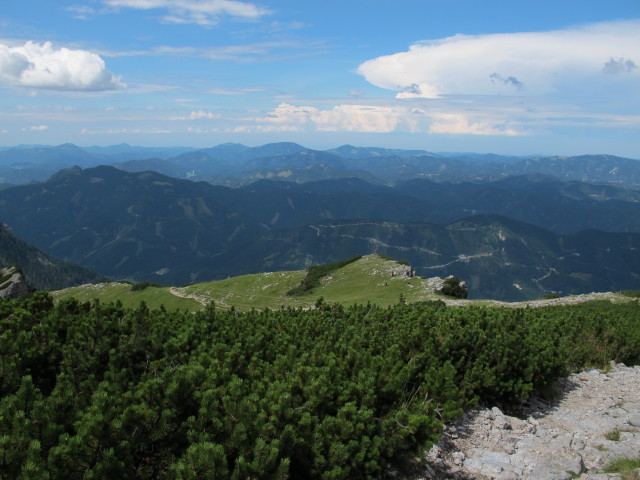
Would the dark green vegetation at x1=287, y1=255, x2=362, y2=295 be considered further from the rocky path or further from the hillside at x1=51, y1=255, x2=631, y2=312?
the rocky path

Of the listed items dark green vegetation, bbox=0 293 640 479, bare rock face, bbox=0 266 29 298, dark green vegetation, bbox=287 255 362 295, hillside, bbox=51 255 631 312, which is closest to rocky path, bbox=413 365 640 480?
dark green vegetation, bbox=0 293 640 479

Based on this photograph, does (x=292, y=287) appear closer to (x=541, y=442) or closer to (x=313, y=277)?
(x=313, y=277)


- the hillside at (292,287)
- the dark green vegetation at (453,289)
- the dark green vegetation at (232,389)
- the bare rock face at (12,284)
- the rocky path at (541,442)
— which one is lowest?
the bare rock face at (12,284)

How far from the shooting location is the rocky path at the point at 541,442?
9.16 metres

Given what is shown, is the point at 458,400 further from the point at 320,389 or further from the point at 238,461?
the point at 238,461

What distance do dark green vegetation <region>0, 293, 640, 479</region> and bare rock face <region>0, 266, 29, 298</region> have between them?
91.7 meters

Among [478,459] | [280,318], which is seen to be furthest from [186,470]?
[280,318]

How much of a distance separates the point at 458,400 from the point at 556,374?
648cm

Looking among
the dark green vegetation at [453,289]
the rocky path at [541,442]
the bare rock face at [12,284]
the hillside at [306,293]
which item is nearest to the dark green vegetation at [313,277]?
the hillside at [306,293]

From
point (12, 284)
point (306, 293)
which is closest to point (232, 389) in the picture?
point (306, 293)

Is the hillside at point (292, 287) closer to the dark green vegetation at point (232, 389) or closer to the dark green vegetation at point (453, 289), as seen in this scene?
the dark green vegetation at point (453, 289)

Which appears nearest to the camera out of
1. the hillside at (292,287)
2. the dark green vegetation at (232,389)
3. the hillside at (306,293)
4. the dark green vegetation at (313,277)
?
the dark green vegetation at (232,389)

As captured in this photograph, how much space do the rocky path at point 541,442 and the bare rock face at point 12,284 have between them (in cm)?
9707

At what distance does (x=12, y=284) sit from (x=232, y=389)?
350ft
